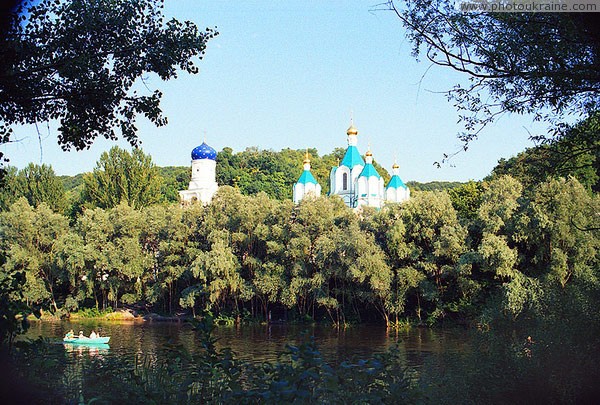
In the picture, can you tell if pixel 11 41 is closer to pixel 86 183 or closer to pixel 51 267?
pixel 51 267

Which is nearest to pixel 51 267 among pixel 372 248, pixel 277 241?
pixel 277 241

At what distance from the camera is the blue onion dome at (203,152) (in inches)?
1944

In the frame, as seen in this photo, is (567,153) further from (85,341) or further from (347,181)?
(347,181)

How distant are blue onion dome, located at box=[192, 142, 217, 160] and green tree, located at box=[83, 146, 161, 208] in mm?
5504

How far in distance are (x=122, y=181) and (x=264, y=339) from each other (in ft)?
102

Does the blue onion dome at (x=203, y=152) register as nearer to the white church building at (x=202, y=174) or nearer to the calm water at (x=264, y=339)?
the white church building at (x=202, y=174)

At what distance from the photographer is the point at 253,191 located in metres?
73.2

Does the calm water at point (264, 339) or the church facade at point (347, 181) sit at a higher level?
the church facade at point (347, 181)

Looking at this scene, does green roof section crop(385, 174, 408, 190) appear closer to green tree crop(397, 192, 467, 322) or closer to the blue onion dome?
the blue onion dome

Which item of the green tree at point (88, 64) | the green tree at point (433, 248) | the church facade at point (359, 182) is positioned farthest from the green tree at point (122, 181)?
the green tree at point (88, 64)

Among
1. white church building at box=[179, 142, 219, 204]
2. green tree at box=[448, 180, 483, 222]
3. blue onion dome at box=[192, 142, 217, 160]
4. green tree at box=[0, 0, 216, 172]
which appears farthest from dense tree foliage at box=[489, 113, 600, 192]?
blue onion dome at box=[192, 142, 217, 160]

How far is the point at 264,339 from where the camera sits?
960 inches

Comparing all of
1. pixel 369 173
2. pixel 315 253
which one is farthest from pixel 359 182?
pixel 315 253

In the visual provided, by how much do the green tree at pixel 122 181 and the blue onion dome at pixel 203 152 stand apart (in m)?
5.50
